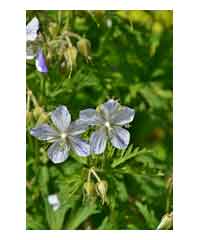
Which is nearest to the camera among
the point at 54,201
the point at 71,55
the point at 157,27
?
the point at 71,55

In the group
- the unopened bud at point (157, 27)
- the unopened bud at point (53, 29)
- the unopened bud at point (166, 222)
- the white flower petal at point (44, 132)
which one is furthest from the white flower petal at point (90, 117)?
the unopened bud at point (157, 27)

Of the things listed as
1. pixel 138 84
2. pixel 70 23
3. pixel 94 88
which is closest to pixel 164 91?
pixel 138 84

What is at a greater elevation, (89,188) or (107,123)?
(107,123)

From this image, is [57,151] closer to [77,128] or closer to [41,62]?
[77,128]

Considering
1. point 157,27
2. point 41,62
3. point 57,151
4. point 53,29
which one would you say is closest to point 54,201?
point 57,151

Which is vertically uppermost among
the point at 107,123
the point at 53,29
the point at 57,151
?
the point at 53,29
